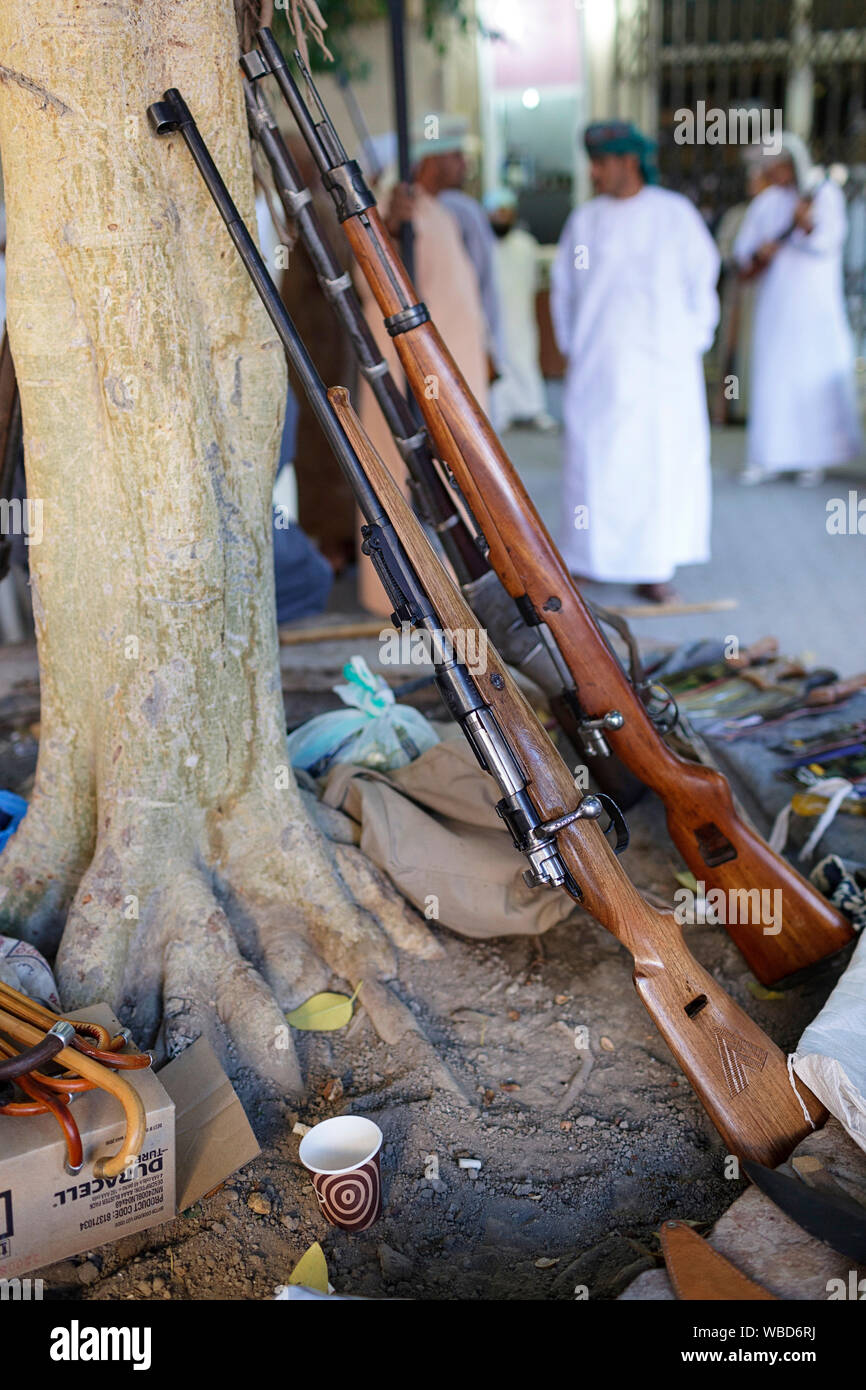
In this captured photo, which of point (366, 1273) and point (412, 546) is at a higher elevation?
point (412, 546)

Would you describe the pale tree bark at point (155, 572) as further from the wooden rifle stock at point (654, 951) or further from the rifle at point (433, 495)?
the wooden rifle stock at point (654, 951)

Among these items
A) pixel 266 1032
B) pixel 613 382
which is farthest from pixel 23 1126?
pixel 613 382

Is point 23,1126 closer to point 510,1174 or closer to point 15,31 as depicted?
point 510,1174

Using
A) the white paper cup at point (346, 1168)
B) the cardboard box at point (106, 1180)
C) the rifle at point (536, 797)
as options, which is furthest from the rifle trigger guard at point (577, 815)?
the cardboard box at point (106, 1180)

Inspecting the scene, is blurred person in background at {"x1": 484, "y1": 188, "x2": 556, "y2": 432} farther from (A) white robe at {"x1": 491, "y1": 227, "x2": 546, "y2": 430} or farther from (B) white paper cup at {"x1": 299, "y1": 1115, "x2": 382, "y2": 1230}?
(B) white paper cup at {"x1": 299, "y1": 1115, "x2": 382, "y2": 1230}

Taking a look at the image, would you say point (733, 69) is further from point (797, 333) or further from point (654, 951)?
point (654, 951)

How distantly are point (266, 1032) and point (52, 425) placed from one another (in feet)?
3.78

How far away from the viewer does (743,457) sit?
8227 mm

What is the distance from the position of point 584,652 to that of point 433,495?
508 mm

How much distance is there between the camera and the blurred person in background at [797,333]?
→ 6.92 metres

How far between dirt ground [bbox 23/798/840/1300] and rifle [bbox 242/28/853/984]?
19 cm

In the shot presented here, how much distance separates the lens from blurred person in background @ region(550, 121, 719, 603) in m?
4.46

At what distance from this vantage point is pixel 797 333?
7.01m

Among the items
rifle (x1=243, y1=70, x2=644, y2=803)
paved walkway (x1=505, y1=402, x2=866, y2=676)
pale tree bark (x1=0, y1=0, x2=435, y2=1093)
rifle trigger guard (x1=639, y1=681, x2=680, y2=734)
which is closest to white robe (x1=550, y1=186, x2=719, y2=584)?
paved walkway (x1=505, y1=402, x2=866, y2=676)
